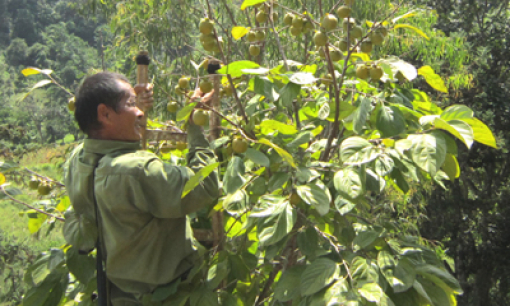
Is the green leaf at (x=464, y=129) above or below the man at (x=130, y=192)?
above

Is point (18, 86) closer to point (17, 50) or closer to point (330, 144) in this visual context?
point (17, 50)

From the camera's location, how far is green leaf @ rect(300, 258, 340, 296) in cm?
93

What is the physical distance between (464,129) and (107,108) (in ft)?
2.50

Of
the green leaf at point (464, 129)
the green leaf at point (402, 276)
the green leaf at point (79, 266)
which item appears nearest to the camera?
the green leaf at point (464, 129)

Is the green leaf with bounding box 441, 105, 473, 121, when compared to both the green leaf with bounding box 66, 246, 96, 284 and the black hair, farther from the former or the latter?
the green leaf with bounding box 66, 246, 96, 284

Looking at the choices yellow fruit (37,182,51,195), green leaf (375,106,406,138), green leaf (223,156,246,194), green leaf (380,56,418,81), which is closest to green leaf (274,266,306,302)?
green leaf (223,156,246,194)

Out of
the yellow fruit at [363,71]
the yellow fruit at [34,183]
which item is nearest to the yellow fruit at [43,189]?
the yellow fruit at [34,183]

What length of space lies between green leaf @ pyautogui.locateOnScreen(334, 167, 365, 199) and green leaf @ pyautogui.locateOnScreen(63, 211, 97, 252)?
58 centimetres

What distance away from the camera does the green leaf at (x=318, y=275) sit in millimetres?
925

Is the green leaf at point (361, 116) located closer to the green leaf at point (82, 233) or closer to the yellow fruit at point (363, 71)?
the yellow fruit at point (363, 71)

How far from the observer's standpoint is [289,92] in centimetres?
103

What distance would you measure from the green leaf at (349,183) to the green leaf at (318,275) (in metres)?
0.14

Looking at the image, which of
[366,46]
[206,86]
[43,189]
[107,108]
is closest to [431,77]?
[366,46]

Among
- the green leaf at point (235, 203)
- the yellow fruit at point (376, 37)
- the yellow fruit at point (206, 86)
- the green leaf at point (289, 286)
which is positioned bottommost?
the green leaf at point (289, 286)
